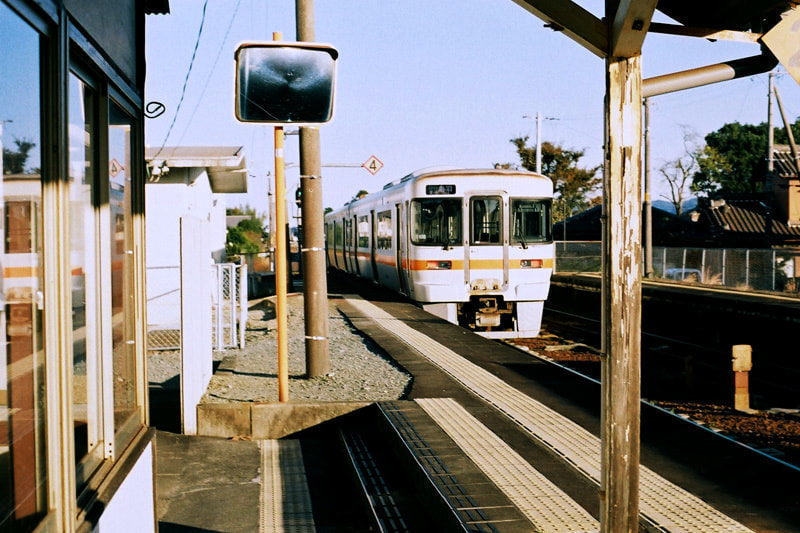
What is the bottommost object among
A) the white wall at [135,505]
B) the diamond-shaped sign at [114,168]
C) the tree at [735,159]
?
the white wall at [135,505]

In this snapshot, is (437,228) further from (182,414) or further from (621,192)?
(621,192)

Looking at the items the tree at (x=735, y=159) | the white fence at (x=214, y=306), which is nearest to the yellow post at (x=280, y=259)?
the white fence at (x=214, y=306)

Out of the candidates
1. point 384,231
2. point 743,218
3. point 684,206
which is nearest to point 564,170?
point 743,218

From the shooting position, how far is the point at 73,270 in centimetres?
296

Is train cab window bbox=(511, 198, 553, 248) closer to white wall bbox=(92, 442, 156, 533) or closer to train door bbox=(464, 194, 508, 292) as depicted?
train door bbox=(464, 194, 508, 292)

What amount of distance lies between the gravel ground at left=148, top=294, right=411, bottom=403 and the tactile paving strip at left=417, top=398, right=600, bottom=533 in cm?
130

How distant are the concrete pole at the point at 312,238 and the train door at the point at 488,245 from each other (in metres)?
6.14

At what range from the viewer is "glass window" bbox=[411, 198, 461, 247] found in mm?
15125

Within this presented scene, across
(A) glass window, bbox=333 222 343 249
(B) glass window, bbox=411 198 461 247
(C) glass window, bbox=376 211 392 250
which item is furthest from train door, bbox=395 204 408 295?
(A) glass window, bbox=333 222 343 249

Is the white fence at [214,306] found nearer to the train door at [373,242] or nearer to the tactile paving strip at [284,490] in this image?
the tactile paving strip at [284,490]

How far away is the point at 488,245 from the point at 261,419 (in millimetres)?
8162

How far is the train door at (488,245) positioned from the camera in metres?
15.1

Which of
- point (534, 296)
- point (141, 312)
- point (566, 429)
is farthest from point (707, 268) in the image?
point (141, 312)

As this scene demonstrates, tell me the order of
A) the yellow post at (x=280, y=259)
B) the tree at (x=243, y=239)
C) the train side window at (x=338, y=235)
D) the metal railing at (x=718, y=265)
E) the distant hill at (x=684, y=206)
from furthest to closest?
the distant hill at (x=684, y=206) < the tree at (x=243, y=239) < the train side window at (x=338, y=235) < the metal railing at (x=718, y=265) < the yellow post at (x=280, y=259)
